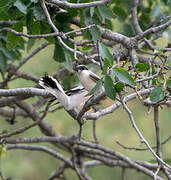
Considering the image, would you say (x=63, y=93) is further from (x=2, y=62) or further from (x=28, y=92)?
(x=2, y=62)

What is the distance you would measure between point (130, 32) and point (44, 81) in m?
1.49

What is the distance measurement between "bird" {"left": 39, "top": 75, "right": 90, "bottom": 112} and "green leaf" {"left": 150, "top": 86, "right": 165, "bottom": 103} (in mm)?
439

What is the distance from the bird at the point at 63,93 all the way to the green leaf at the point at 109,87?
1.31 feet

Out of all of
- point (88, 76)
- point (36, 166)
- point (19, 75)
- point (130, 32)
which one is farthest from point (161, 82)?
point (36, 166)

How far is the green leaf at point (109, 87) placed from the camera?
2.03m

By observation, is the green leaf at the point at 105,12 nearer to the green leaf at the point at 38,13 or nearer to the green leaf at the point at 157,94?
the green leaf at the point at 38,13

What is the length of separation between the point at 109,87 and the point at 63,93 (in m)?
0.45

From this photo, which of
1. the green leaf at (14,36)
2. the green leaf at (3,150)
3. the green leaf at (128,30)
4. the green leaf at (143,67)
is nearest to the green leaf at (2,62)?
the green leaf at (14,36)

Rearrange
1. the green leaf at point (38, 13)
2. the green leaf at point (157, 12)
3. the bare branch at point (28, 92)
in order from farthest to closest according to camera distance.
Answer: the green leaf at point (157, 12)
the green leaf at point (38, 13)
the bare branch at point (28, 92)

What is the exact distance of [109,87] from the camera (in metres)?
2.04

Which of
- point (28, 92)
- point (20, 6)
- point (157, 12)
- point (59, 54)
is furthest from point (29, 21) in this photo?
point (157, 12)

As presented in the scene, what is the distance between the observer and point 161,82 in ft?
7.49

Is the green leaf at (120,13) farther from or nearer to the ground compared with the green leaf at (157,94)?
farther from the ground

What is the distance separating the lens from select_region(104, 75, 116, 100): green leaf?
2.03 m
